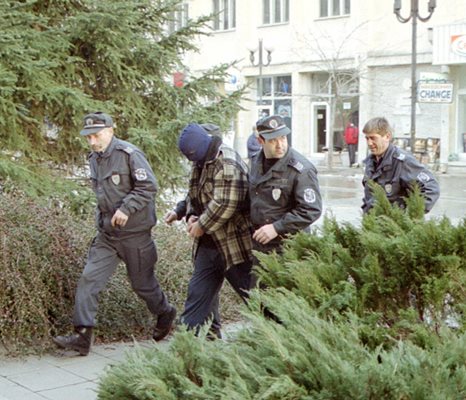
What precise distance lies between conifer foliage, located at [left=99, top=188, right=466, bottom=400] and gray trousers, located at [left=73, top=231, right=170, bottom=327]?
8.33 ft

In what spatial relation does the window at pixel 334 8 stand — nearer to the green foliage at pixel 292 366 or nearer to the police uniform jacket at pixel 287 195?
the police uniform jacket at pixel 287 195

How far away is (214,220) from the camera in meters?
6.06

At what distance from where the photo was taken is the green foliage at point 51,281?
21.4ft

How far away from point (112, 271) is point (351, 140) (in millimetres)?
27767

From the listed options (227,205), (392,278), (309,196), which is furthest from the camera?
(227,205)

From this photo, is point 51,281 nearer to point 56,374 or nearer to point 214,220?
point 56,374

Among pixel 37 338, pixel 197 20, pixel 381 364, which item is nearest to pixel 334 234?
pixel 381 364

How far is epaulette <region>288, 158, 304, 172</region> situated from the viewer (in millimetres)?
5797

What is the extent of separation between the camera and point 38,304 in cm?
657

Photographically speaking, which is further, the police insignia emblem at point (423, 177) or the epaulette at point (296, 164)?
the police insignia emblem at point (423, 177)

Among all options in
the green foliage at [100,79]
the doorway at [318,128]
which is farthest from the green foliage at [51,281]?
the doorway at [318,128]

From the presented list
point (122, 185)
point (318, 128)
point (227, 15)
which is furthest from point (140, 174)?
point (227, 15)

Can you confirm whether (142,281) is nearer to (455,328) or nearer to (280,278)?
(280,278)

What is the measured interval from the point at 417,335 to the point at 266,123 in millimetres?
2776
